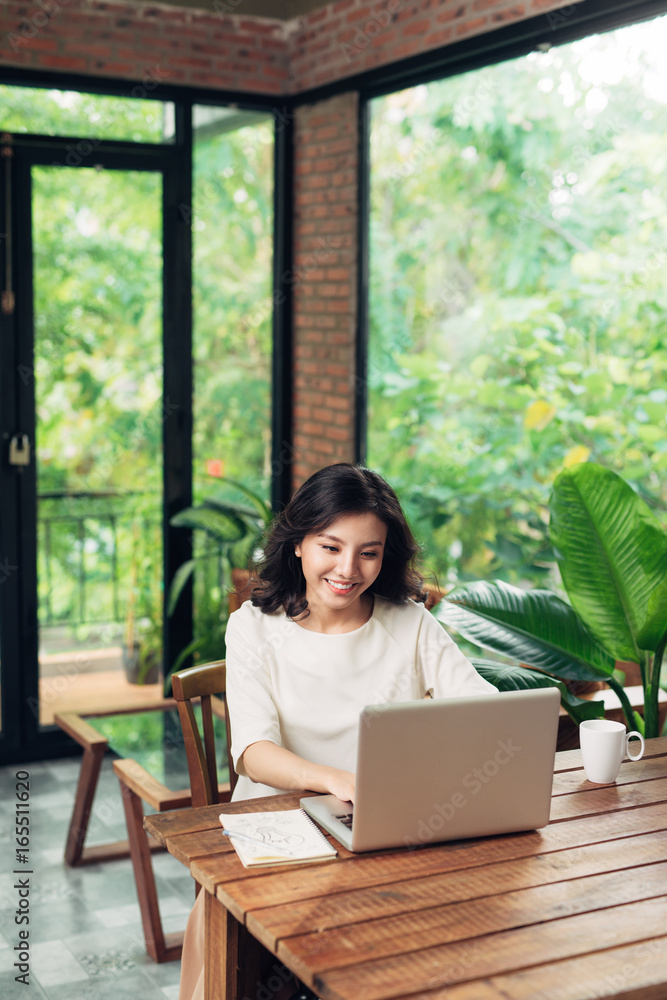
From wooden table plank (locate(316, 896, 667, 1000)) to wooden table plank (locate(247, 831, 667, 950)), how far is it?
0.33 ft

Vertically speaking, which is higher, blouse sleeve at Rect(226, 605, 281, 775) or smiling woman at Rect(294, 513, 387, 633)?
smiling woman at Rect(294, 513, 387, 633)

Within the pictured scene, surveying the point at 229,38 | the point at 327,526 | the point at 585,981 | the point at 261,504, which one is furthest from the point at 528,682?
the point at 229,38

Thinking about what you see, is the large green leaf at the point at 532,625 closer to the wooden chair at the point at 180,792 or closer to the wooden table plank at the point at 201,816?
the wooden chair at the point at 180,792

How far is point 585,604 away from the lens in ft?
8.18

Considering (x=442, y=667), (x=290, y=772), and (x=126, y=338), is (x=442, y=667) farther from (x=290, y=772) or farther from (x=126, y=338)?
(x=126, y=338)

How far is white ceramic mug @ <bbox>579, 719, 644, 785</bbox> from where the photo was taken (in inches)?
75.2

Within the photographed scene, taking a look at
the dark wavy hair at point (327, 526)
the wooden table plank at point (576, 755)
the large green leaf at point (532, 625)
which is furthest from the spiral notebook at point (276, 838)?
the large green leaf at point (532, 625)

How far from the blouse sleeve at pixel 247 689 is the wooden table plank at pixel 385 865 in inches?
14.9

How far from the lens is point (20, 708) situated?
13.9ft

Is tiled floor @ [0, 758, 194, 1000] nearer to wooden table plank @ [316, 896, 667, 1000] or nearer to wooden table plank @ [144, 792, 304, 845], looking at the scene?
wooden table plank @ [144, 792, 304, 845]

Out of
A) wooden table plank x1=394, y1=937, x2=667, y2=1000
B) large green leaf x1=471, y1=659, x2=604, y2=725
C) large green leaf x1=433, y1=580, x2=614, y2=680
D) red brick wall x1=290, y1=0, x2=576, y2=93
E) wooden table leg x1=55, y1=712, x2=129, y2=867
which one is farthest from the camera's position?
red brick wall x1=290, y1=0, x2=576, y2=93

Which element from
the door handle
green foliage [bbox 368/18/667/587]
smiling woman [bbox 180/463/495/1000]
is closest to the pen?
smiling woman [bbox 180/463/495/1000]

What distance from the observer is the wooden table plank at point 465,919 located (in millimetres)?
1311

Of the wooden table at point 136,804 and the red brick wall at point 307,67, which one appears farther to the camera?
the red brick wall at point 307,67
